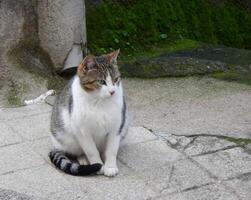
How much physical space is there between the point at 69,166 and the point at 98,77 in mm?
668

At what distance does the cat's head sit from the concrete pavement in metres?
0.60

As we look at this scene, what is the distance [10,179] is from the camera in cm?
360

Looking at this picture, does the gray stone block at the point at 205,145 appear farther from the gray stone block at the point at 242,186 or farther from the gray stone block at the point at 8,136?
the gray stone block at the point at 8,136

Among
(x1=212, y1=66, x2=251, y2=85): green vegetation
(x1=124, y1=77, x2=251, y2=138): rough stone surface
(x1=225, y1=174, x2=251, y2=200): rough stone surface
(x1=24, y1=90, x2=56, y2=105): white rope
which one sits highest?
(x1=225, y1=174, x2=251, y2=200): rough stone surface

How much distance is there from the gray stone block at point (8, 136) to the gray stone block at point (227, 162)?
147 centimetres

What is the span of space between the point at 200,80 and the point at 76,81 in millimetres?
2305

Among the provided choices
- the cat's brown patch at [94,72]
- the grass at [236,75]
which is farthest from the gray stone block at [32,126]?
the grass at [236,75]

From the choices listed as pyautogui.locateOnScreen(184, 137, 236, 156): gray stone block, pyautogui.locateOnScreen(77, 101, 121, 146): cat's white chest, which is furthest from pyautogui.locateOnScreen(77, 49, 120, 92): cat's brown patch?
pyautogui.locateOnScreen(184, 137, 236, 156): gray stone block

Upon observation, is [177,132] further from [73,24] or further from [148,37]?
[148,37]

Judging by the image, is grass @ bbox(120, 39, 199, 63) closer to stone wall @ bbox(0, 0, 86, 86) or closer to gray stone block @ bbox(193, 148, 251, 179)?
stone wall @ bbox(0, 0, 86, 86)

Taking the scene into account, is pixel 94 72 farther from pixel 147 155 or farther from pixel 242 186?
pixel 242 186

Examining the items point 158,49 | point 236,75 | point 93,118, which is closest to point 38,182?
point 93,118

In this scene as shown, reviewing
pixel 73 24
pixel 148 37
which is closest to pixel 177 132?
pixel 73 24

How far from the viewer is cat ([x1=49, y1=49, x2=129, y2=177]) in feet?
11.5
